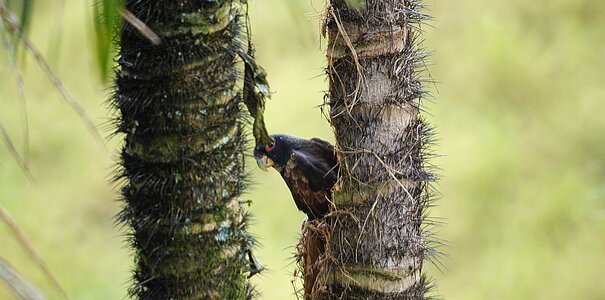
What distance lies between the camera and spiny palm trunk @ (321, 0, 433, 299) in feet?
4.34

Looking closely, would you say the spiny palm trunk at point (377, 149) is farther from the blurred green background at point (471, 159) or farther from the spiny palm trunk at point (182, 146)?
the blurred green background at point (471, 159)

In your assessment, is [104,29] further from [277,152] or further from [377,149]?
[277,152]

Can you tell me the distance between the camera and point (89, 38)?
62 centimetres

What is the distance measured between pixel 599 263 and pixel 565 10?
124 centimetres

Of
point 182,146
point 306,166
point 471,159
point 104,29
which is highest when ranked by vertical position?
point 471,159

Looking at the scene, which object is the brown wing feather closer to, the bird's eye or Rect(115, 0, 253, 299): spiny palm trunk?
the bird's eye

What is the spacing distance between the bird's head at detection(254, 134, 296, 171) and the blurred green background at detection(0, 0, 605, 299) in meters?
1.66

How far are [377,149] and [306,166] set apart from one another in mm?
247

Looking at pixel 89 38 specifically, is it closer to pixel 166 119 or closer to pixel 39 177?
pixel 166 119

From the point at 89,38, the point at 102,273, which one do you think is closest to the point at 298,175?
the point at 89,38

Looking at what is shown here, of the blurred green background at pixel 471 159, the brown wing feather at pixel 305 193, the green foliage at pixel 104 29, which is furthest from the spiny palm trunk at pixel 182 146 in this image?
the blurred green background at pixel 471 159

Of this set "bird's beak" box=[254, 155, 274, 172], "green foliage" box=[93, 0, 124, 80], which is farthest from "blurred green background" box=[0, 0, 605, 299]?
"green foliage" box=[93, 0, 124, 80]

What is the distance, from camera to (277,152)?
1.63 m

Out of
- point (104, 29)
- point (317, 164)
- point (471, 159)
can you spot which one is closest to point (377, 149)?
point (317, 164)
